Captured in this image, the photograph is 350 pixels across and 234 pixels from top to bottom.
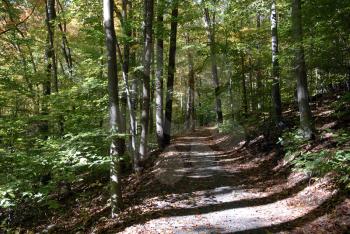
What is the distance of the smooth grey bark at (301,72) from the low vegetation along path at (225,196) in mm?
1464

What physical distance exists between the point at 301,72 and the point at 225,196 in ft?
14.2

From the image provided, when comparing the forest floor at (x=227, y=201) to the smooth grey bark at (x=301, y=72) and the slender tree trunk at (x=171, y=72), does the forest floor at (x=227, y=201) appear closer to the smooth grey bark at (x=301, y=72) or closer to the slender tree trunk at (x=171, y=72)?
the smooth grey bark at (x=301, y=72)

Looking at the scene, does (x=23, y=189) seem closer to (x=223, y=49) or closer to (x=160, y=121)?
(x=160, y=121)

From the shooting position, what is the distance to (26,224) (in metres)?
11.4

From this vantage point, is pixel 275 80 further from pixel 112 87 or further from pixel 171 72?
pixel 112 87

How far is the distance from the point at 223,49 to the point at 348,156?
1380cm

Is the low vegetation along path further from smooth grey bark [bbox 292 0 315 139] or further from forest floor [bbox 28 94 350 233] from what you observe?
smooth grey bark [bbox 292 0 315 139]

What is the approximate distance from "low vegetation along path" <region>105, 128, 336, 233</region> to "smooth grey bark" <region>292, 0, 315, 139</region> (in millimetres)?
1464

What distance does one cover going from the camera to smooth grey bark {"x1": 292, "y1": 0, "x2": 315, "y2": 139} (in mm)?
9781

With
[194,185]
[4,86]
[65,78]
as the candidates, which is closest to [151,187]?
[194,185]

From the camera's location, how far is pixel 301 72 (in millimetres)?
10312

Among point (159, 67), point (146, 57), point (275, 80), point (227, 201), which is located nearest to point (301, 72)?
point (275, 80)

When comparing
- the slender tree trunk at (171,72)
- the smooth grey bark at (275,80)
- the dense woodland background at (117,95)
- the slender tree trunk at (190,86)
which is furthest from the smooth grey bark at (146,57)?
the slender tree trunk at (190,86)

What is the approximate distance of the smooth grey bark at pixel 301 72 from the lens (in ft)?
32.1
